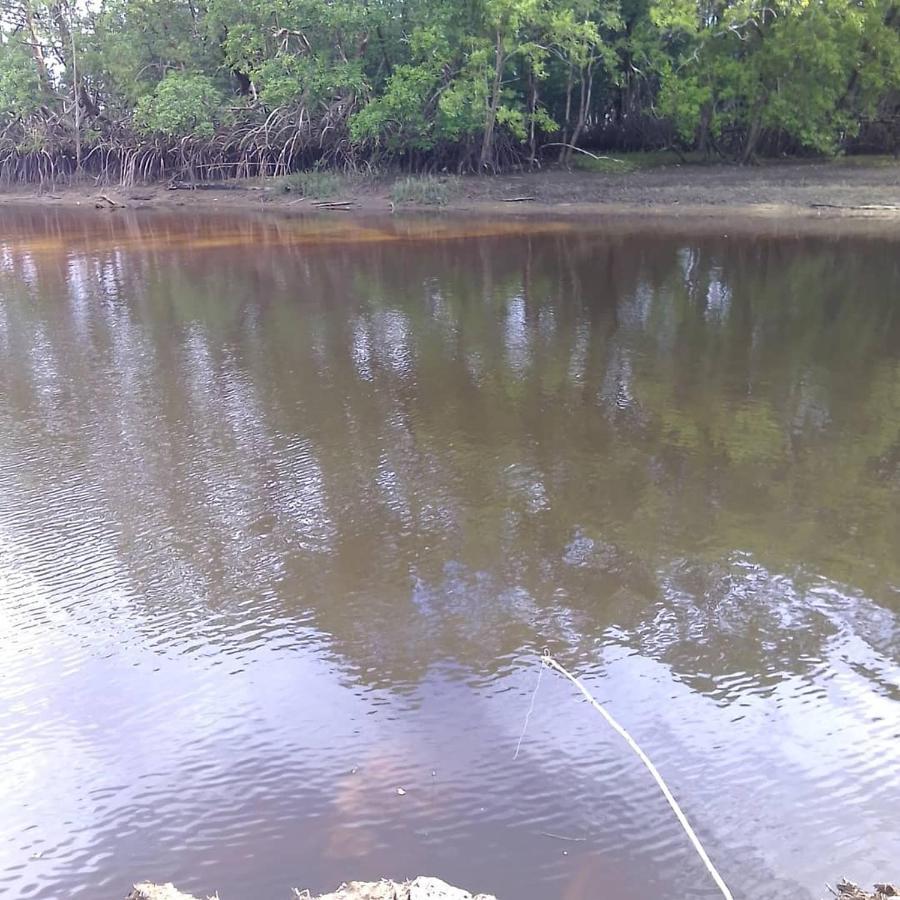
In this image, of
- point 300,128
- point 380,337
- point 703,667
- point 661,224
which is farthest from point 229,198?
point 703,667

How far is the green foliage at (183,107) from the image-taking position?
26.9m

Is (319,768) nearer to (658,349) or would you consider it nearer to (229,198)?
(658,349)

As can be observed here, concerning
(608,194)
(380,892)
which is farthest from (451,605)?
(608,194)

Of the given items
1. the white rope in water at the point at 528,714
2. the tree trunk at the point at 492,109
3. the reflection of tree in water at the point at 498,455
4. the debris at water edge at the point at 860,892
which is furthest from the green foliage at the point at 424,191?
the debris at water edge at the point at 860,892

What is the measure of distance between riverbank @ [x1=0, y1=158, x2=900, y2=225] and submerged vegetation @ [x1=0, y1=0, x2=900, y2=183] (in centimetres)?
103

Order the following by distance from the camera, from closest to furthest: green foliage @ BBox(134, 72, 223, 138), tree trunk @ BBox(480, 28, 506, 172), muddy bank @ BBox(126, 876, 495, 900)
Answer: muddy bank @ BBox(126, 876, 495, 900) < tree trunk @ BBox(480, 28, 506, 172) < green foliage @ BBox(134, 72, 223, 138)

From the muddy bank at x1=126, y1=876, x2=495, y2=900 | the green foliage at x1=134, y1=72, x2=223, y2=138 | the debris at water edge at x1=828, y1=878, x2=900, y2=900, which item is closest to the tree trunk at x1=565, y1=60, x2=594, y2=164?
the green foliage at x1=134, y1=72, x2=223, y2=138

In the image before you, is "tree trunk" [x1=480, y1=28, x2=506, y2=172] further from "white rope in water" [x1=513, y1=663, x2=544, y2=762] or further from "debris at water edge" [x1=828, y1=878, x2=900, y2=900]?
"debris at water edge" [x1=828, y1=878, x2=900, y2=900]

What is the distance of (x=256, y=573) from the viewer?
6.02 m

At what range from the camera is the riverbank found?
21031mm

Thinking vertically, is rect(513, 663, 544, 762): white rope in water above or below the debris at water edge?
below

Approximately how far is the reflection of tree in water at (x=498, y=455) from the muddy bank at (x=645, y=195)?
6.96 meters

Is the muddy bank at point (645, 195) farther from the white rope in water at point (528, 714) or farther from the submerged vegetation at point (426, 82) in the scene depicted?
the white rope in water at point (528, 714)

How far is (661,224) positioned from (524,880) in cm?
1858
